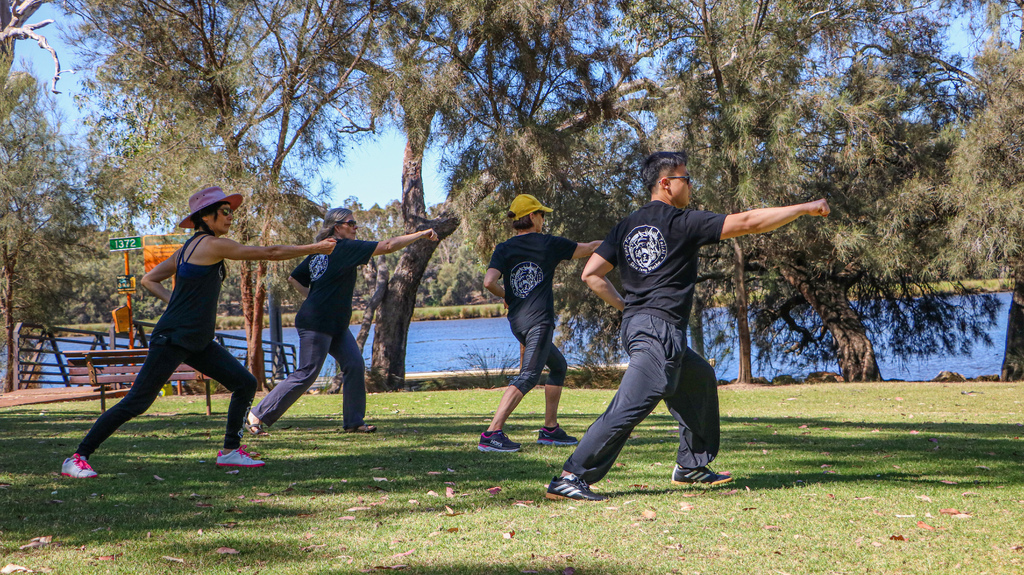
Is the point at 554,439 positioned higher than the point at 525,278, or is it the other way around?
the point at 525,278

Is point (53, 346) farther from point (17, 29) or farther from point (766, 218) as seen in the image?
point (766, 218)

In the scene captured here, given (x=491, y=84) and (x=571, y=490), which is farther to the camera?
(x=491, y=84)

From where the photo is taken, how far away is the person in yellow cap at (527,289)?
6133 mm

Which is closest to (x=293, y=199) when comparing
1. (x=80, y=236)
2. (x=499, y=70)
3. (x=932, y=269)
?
(x=499, y=70)

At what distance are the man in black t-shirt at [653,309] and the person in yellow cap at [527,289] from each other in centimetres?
149

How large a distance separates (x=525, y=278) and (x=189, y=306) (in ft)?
7.89

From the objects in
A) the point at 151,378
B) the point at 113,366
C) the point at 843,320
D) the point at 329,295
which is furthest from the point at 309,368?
the point at 843,320

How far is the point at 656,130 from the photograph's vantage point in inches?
677

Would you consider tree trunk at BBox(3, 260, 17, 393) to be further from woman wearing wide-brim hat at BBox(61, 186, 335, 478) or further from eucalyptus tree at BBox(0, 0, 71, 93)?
woman wearing wide-brim hat at BBox(61, 186, 335, 478)

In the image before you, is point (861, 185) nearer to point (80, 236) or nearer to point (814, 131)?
point (814, 131)

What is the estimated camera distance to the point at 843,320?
20422mm

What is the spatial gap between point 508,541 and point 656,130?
1460 cm

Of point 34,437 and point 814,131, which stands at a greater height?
point 814,131

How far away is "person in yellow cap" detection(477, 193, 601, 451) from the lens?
6133 millimetres
